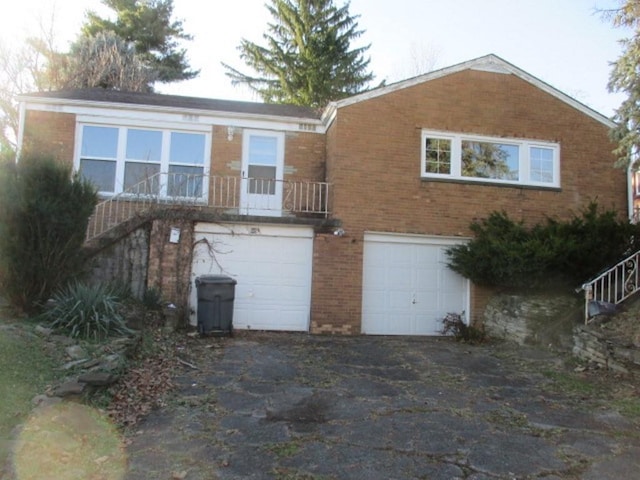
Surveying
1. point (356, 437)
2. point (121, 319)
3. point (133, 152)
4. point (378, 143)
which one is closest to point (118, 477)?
point (356, 437)

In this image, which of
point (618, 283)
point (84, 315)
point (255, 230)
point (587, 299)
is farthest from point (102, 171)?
point (618, 283)

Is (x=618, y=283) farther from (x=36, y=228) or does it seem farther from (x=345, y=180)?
(x=36, y=228)

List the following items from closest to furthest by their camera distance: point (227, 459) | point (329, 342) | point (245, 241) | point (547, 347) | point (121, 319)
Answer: point (227, 459), point (121, 319), point (547, 347), point (329, 342), point (245, 241)

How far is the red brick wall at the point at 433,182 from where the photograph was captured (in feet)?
34.1

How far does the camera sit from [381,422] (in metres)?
4.87

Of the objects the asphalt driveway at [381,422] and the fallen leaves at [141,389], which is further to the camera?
the fallen leaves at [141,389]

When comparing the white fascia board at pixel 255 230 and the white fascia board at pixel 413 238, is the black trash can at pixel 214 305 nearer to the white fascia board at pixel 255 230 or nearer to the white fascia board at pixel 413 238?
the white fascia board at pixel 255 230

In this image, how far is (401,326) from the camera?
10719mm

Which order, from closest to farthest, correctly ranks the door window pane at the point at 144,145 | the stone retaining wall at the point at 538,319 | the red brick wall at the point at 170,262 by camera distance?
the stone retaining wall at the point at 538,319 → the red brick wall at the point at 170,262 → the door window pane at the point at 144,145

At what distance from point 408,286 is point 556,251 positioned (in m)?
3.05

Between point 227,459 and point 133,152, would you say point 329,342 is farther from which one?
point 133,152

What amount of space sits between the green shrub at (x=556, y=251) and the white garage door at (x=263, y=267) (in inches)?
141

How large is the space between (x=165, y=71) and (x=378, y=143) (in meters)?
19.6

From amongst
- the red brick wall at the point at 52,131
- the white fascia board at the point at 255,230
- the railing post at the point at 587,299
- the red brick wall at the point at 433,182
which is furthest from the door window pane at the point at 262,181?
the railing post at the point at 587,299
